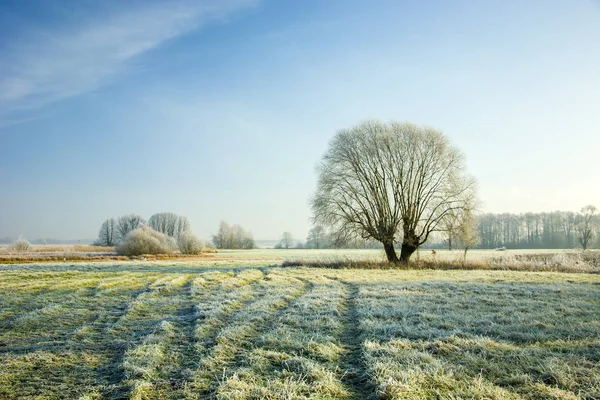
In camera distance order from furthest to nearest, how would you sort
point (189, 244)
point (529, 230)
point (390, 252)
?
1. point (529, 230)
2. point (189, 244)
3. point (390, 252)

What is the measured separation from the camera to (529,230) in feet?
316

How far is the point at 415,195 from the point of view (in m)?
26.3

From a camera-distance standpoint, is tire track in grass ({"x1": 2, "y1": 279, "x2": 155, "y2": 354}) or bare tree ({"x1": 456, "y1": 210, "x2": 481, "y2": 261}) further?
bare tree ({"x1": 456, "y1": 210, "x2": 481, "y2": 261})

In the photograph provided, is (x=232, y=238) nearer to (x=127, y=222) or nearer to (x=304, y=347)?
(x=127, y=222)

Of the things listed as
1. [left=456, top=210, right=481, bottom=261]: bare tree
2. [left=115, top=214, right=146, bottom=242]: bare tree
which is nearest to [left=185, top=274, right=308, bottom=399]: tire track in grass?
[left=456, top=210, right=481, bottom=261]: bare tree

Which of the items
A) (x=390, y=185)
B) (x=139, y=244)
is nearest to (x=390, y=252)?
(x=390, y=185)

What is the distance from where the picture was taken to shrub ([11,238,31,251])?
57.3 m

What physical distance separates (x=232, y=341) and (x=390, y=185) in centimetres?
2163

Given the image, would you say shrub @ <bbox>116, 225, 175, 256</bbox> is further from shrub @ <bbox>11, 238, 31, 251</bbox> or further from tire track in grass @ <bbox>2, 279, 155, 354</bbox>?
tire track in grass @ <bbox>2, 279, 155, 354</bbox>

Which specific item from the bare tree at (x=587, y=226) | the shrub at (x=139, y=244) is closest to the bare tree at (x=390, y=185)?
the shrub at (x=139, y=244)

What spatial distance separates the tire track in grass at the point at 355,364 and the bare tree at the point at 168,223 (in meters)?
82.7

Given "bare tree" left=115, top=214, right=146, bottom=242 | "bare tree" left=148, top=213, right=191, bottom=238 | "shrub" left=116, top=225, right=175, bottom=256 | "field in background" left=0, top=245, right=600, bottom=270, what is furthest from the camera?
"bare tree" left=148, top=213, right=191, bottom=238

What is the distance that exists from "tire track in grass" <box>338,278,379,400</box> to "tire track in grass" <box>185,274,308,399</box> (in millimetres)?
1690

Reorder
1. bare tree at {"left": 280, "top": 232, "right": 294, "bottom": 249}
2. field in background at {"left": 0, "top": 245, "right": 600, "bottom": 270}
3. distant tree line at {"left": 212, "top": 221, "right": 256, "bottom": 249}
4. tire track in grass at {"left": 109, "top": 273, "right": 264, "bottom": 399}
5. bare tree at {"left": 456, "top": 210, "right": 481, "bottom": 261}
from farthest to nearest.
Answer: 1. bare tree at {"left": 280, "top": 232, "right": 294, "bottom": 249}
2. distant tree line at {"left": 212, "top": 221, "right": 256, "bottom": 249}
3. field in background at {"left": 0, "top": 245, "right": 600, "bottom": 270}
4. bare tree at {"left": 456, "top": 210, "right": 481, "bottom": 261}
5. tire track in grass at {"left": 109, "top": 273, "right": 264, "bottom": 399}
